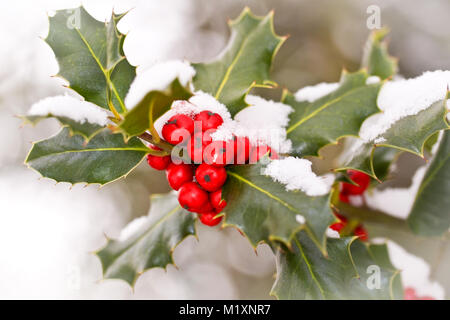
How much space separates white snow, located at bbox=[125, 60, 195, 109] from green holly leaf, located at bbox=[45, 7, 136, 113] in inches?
1.3

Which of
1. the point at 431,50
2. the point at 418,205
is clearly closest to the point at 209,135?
the point at 418,205

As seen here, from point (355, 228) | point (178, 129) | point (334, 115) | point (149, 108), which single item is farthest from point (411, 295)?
point (149, 108)

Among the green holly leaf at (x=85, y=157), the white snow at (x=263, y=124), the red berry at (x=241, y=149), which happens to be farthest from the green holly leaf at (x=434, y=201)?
the green holly leaf at (x=85, y=157)

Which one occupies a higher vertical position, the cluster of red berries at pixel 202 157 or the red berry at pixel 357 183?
the cluster of red berries at pixel 202 157

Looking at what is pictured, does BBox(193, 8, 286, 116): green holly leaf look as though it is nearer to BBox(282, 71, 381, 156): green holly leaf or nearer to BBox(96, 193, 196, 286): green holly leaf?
BBox(282, 71, 381, 156): green holly leaf

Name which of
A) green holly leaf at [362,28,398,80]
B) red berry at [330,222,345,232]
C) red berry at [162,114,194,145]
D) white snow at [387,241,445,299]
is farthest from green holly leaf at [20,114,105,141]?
white snow at [387,241,445,299]

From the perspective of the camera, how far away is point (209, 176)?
79 centimetres

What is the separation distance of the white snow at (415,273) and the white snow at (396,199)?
0.54 feet

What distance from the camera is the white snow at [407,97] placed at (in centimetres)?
81

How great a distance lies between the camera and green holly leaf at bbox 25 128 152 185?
0.83 metres

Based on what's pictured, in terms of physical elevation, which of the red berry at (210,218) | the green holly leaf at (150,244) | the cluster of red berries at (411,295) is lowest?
the cluster of red berries at (411,295)

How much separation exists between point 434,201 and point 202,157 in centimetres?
82

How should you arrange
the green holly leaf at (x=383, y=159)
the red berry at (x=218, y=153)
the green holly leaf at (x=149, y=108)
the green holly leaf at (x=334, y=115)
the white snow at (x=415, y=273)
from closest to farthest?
the green holly leaf at (x=149, y=108) → the red berry at (x=218, y=153) → the green holly leaf at (x=334, y=115) → the green holly leaf at (x=383, y=159) → the white snow at (x=415, y=273)

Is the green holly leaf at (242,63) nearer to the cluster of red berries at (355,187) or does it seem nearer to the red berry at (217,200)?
the red berry at (217,200)
